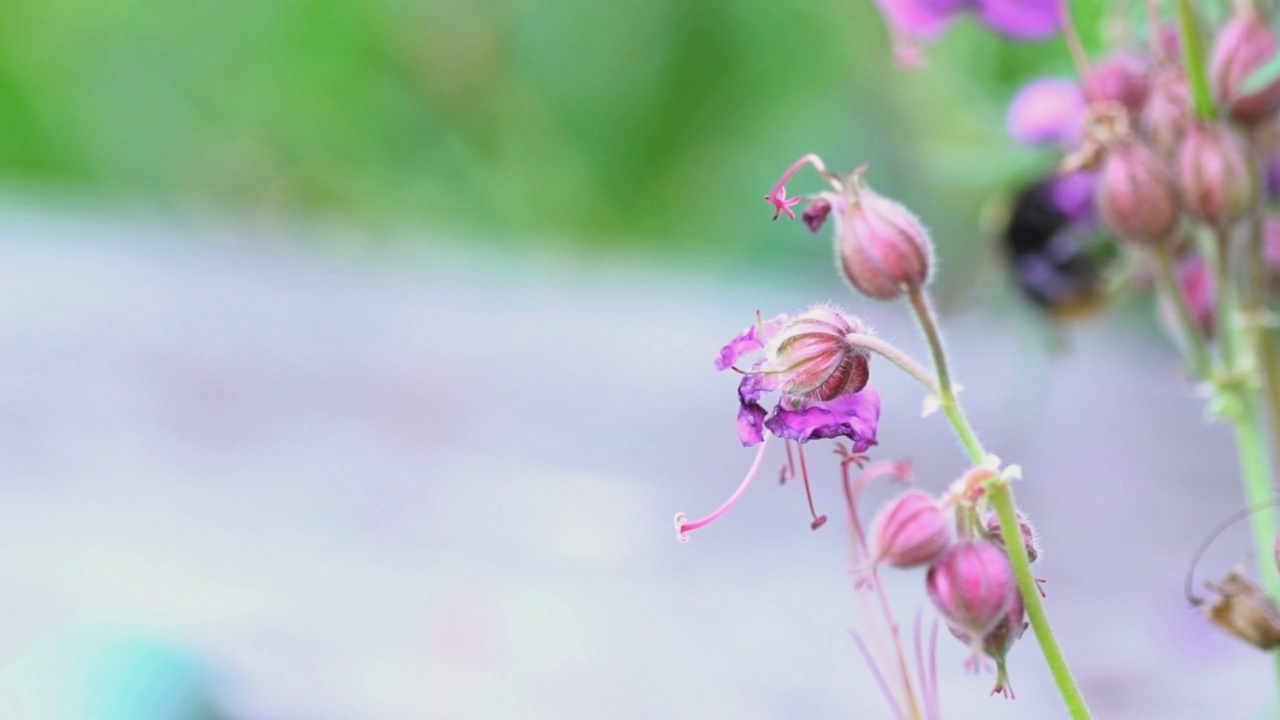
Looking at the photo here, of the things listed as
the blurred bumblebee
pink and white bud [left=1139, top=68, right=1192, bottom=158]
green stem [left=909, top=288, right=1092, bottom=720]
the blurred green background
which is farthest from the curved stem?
the blurred green background

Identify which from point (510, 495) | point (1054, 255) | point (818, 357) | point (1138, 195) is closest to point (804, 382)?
point (818, 357)

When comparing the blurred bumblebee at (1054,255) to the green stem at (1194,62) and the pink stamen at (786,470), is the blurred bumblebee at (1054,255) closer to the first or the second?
the green stem at (1194,62)

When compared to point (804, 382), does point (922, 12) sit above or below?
above

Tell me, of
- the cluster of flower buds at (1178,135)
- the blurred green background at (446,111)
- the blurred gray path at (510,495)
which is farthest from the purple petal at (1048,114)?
the blurred green background at (446,111)

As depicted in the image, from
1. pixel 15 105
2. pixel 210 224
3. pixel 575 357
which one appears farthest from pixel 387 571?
pixel 15 105

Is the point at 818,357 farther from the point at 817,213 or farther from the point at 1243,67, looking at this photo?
the point at 1243,67

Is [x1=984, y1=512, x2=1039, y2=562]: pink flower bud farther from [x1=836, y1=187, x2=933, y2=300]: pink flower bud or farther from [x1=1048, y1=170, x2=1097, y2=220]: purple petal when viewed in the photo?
[x1=1048, y1=170, x2=1097, y2=220]: purple petal

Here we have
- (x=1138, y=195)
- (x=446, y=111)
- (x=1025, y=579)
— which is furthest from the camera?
(x=446, y=111)
